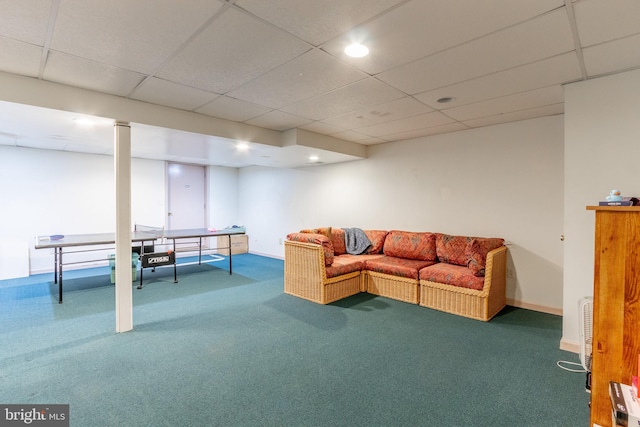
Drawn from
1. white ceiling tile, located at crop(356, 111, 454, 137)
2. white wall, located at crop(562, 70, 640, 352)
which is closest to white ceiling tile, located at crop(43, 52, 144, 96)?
white ceiling tile, located at crop(356, 111, 454, 137)

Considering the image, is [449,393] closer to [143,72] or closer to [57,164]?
[143,72]

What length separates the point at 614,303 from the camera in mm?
1549

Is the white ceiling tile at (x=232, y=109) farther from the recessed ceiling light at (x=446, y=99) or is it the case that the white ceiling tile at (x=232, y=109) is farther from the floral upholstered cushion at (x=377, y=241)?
the floral upholstered cushion at (x=377, y=241)

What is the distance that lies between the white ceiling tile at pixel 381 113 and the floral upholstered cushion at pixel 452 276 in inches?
76.6

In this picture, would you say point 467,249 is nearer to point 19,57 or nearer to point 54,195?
point 19,57

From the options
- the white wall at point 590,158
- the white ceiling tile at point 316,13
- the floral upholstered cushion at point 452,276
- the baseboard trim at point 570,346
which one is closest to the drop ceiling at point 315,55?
the white ceiling tile at point 316,13

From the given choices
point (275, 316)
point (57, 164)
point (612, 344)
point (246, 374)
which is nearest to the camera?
point (612, 344)

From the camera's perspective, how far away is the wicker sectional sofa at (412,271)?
3.56m

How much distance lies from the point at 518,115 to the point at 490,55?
1.84m

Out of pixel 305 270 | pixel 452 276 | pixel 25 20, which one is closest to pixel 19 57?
pixel 25 20

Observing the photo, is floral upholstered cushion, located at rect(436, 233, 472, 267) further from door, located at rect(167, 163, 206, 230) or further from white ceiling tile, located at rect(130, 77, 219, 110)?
door, located at rect(167, 163, 206, 230)

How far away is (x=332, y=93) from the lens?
117 inches

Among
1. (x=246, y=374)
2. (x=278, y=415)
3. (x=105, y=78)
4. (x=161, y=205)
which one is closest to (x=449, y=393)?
(x=278, y=415)

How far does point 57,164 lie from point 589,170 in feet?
26.2
